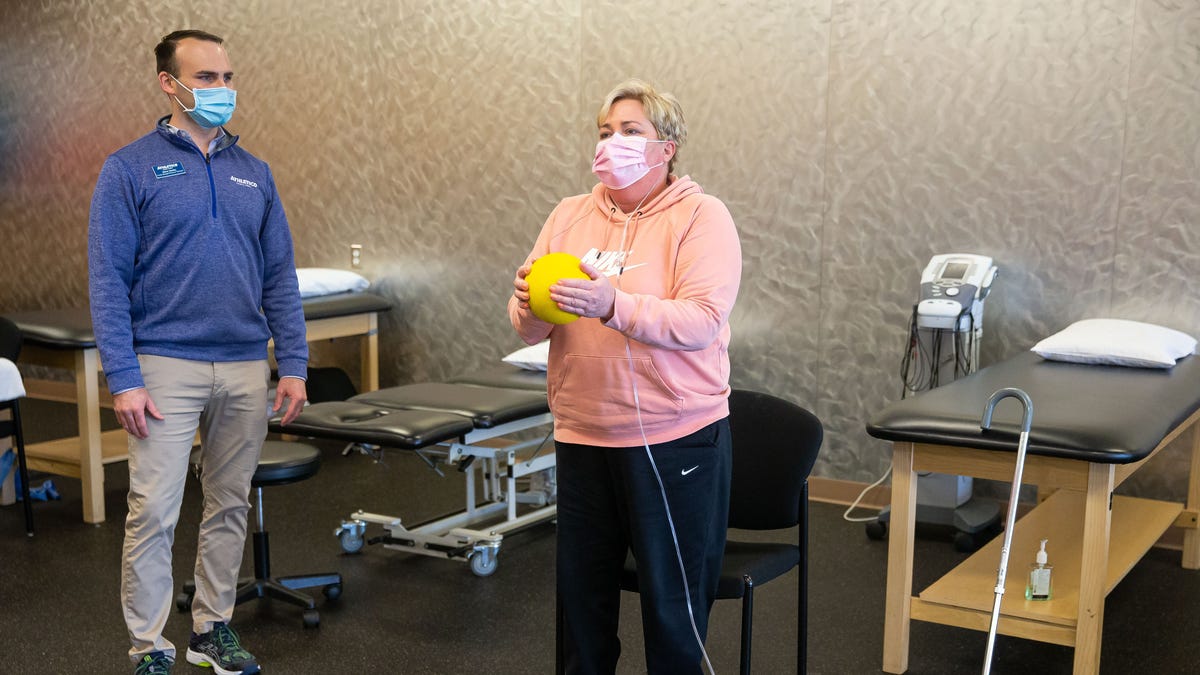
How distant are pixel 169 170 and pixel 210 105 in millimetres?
171

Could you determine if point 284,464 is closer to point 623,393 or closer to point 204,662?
point 204,662

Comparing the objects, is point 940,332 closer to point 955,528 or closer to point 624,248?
point 955,528

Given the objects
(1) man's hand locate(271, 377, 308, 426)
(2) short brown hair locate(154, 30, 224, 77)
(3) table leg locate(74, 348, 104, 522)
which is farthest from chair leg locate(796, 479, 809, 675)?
(3) table leg locate(74, 348, 104, 522)

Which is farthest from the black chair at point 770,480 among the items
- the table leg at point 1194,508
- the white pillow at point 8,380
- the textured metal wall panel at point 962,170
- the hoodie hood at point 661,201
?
the white pillow at point 8,380

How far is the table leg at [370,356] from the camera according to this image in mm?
5562

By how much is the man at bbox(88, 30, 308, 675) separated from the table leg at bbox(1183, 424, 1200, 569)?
9.46 feet

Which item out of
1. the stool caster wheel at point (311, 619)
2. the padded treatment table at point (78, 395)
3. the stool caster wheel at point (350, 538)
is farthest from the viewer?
the padded treatment table at point (78, 395)

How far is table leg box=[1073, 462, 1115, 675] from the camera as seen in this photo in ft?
8.67

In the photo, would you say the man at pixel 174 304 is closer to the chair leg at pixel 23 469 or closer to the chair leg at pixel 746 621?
the chair leg at pixel 746 621

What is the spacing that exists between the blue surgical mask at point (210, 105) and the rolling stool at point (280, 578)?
3.45ft

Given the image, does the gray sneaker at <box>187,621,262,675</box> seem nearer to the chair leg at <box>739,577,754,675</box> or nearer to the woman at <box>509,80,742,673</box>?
the woman at <box>509,80,742,673</box>

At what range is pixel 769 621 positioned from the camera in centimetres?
332

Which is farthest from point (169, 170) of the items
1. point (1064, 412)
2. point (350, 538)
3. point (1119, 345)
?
point (1119, 345)

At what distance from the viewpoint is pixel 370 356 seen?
557 centimetres
